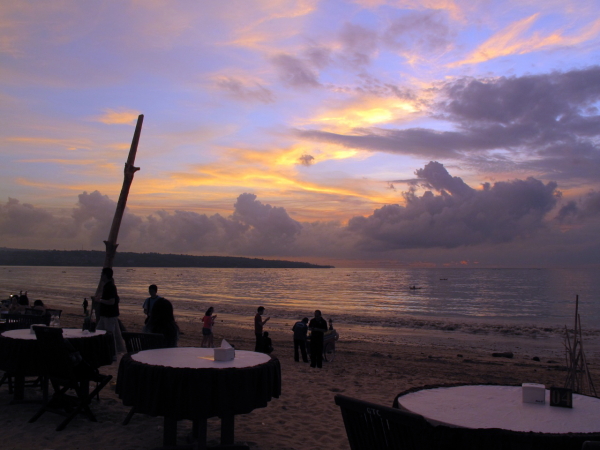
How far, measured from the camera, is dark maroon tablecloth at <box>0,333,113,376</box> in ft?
17.3

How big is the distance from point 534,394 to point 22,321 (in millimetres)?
7122

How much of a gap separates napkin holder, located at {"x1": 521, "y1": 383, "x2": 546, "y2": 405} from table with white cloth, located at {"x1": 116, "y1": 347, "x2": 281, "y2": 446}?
1.92 m

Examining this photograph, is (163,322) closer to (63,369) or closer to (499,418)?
(63,369)

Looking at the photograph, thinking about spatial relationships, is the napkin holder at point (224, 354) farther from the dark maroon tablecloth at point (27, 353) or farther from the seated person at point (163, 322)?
the seated person at point (163, 322)

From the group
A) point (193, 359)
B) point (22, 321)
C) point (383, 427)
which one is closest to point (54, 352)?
point (193, 359)

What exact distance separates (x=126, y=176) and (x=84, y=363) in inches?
218

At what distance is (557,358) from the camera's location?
1741cm

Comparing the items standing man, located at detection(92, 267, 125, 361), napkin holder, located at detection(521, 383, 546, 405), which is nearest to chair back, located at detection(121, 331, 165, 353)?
standing man, located at detection(92, 267, 125, 361)

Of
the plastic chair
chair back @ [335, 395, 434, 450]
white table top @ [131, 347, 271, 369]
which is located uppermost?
chair back @ [335, 395, 434, 450]

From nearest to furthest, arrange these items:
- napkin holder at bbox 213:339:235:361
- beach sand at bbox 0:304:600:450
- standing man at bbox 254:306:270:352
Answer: napkin holder at bbox 213:339:235:361, beach sand at bbox 0:304:600:450, standing man at bbox 254:306:270:352

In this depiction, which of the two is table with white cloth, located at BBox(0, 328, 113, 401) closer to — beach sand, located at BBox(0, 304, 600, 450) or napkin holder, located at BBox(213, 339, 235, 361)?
beach sand, located at BBox(0, 304, 600, 450)

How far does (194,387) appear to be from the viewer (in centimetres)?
368

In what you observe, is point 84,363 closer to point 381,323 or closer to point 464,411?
point 464,411

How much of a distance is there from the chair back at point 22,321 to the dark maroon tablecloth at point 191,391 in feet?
13.7
